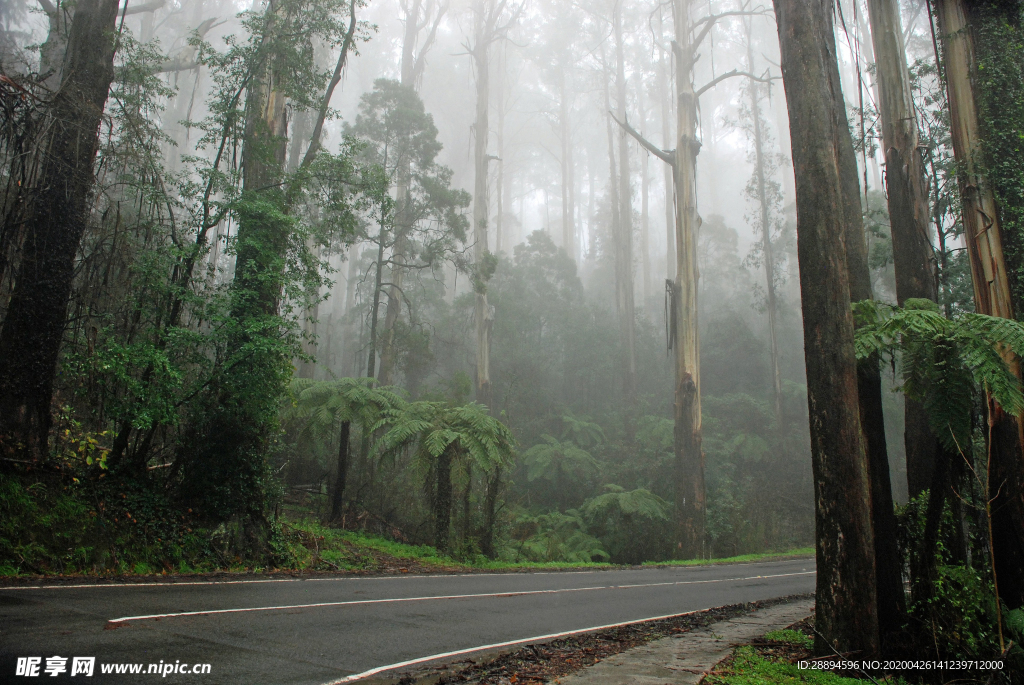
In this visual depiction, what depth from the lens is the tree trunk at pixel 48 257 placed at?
891 centimetres

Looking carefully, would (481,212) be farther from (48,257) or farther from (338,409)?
(48,257)

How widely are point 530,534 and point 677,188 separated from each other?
39.2ft

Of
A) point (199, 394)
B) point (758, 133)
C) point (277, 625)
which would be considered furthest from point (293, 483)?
point (758, 133)

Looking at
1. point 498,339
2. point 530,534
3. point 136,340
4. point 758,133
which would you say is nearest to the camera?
point 136,340

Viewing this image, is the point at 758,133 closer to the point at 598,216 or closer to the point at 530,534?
the point at 598,216

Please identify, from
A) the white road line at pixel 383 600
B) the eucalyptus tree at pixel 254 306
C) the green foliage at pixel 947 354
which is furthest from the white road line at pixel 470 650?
the eucalyptus tree at pixel 254 306

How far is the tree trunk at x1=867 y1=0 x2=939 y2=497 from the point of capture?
28.1ft

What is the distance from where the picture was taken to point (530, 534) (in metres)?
17.7

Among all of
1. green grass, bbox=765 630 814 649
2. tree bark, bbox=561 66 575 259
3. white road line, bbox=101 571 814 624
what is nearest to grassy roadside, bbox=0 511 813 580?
white road line, bbox=101 571 814 624

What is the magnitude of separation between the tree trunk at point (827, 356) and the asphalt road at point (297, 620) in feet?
8.47

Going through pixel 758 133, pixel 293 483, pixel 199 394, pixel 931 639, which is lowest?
pixel 931 639

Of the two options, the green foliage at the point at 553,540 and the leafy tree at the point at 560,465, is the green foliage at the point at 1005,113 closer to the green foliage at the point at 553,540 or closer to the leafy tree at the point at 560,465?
the green foliage at the point at 553,540

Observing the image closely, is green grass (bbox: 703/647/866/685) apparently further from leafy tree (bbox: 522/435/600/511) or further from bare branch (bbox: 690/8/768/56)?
bare branch (bbox: 690/8/768/56)

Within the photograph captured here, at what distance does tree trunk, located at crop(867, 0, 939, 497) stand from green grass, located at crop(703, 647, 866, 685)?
4.35 meters
